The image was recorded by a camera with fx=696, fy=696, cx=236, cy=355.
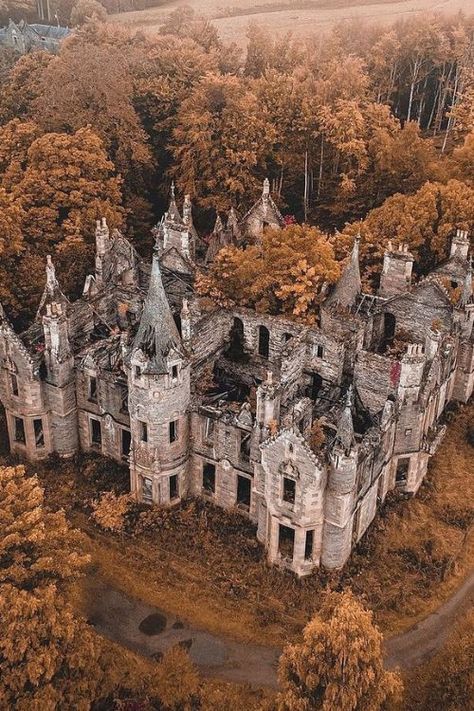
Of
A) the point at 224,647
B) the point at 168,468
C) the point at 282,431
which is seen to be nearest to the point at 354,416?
the point at 282,431

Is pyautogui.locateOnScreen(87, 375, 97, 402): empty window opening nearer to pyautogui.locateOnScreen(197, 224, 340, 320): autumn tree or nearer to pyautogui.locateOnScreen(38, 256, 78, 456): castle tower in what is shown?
pyautogui.locateOnScreen(38, 256, 78, 456): castle tower

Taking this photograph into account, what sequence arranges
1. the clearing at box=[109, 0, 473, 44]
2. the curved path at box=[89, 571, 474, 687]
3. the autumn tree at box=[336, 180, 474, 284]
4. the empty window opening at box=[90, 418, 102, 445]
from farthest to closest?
the clearing at box=[109, 0, 473, 44], the autumn tree at box=[336, 180, 474, 284], the empty window opening at box=[90, 418, 102, 445], the curved path at box=[89, 571, 474, 687]

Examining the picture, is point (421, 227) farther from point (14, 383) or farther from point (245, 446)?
point (14, 383)

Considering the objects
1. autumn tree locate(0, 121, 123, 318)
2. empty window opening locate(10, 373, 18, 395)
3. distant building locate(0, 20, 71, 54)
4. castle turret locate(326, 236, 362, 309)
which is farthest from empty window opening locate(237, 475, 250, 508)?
distant building locate(0, 20, 71, 54)

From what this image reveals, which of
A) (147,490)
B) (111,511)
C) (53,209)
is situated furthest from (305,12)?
(111,511)

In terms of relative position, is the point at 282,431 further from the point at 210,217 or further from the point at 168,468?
the point at 210,217

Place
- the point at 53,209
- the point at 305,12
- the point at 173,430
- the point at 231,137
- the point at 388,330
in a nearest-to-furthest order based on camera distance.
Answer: the point at 173,430, the point at 388,330, the point at 53,209, the point at 231,137, the point at 305,12
